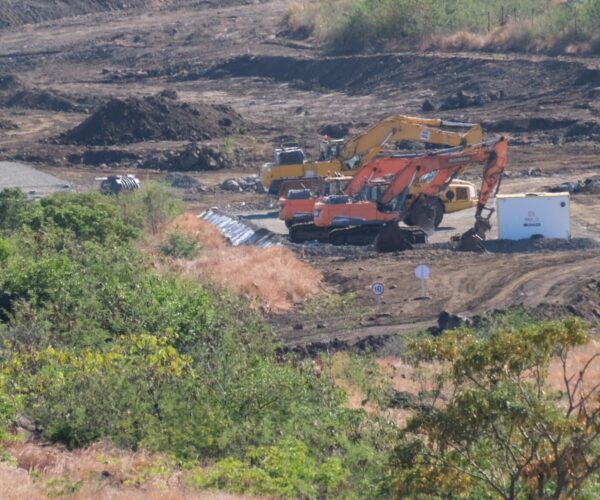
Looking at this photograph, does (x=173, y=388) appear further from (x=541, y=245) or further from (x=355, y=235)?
(x=355, y=235)

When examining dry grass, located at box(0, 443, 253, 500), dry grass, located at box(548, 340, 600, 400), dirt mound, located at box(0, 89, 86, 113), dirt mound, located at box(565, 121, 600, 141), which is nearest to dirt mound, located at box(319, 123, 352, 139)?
dirt mound, located at box(565, 121, 600, 141)

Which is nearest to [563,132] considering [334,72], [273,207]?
[273,207]

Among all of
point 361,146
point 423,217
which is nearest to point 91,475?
point 423,217

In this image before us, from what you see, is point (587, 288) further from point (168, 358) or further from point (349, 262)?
point (168, 358)

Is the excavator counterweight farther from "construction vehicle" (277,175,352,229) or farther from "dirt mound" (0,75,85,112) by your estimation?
"dirt mound" (0,75,85,112)

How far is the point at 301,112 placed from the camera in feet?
221

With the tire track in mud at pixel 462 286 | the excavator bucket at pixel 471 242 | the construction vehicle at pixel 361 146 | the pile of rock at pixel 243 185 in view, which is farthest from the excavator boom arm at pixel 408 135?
the tire track in mud at pixel 462 286

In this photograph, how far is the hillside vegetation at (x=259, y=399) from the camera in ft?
36.1

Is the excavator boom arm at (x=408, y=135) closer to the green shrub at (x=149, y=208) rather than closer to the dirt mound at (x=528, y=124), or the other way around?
the green shrub at (x=149, y=208)

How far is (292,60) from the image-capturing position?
80.8 meters

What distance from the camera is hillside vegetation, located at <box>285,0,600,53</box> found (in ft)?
230

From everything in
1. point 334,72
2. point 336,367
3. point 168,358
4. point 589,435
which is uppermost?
point 589,435

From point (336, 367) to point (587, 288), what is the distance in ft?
29.7

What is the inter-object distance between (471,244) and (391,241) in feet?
6.85
